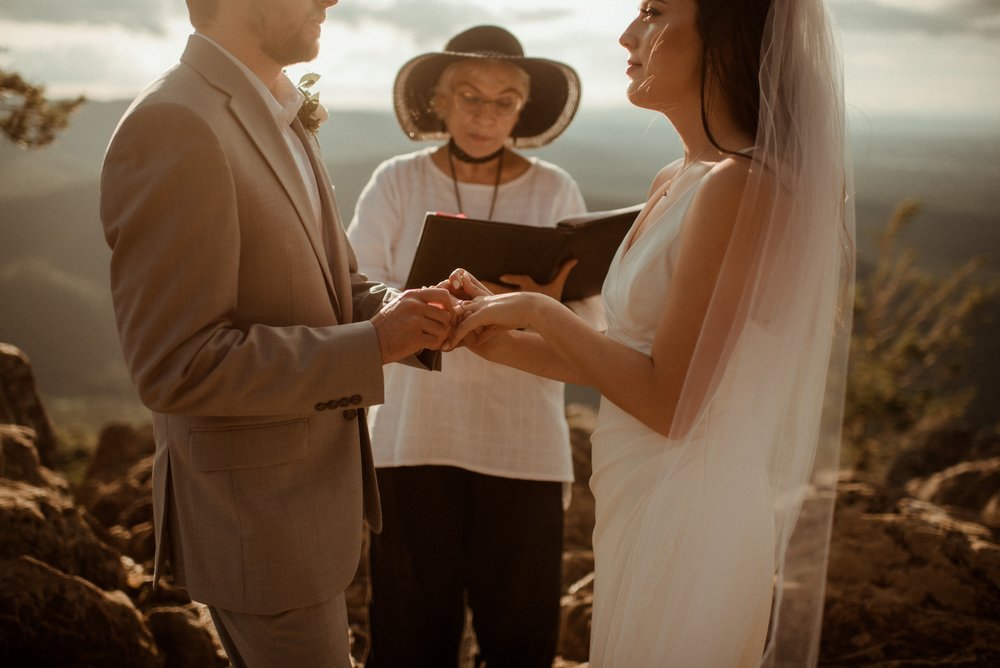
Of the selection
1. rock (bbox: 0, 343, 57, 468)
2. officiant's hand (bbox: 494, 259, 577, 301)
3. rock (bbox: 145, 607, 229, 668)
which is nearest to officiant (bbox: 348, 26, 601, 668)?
officiant's hand (bbox: 494, 259, 577, 301)

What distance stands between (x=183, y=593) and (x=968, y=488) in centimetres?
457

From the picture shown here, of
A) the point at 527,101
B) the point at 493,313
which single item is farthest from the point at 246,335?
the point at 527,101

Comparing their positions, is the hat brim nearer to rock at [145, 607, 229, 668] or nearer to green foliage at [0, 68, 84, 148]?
green foliage at [0, 68, 84, 148]

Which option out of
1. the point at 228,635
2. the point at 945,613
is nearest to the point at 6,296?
the point at 228,635

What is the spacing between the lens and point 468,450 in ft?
9.61

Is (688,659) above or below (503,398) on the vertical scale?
below

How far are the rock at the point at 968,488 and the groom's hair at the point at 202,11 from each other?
4847 millimetres

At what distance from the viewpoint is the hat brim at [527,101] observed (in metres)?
3.24

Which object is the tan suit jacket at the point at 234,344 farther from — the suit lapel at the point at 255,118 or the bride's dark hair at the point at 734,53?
the bride's dark hair at the point at 734,53

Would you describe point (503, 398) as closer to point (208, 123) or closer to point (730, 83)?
point (730, 83)

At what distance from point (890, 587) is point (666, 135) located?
221cm

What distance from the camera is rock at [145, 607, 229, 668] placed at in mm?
3047

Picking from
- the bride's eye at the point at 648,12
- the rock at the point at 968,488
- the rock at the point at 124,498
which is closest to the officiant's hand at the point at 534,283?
the bride's eye at the point at 648,12

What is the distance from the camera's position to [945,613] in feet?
10.8
